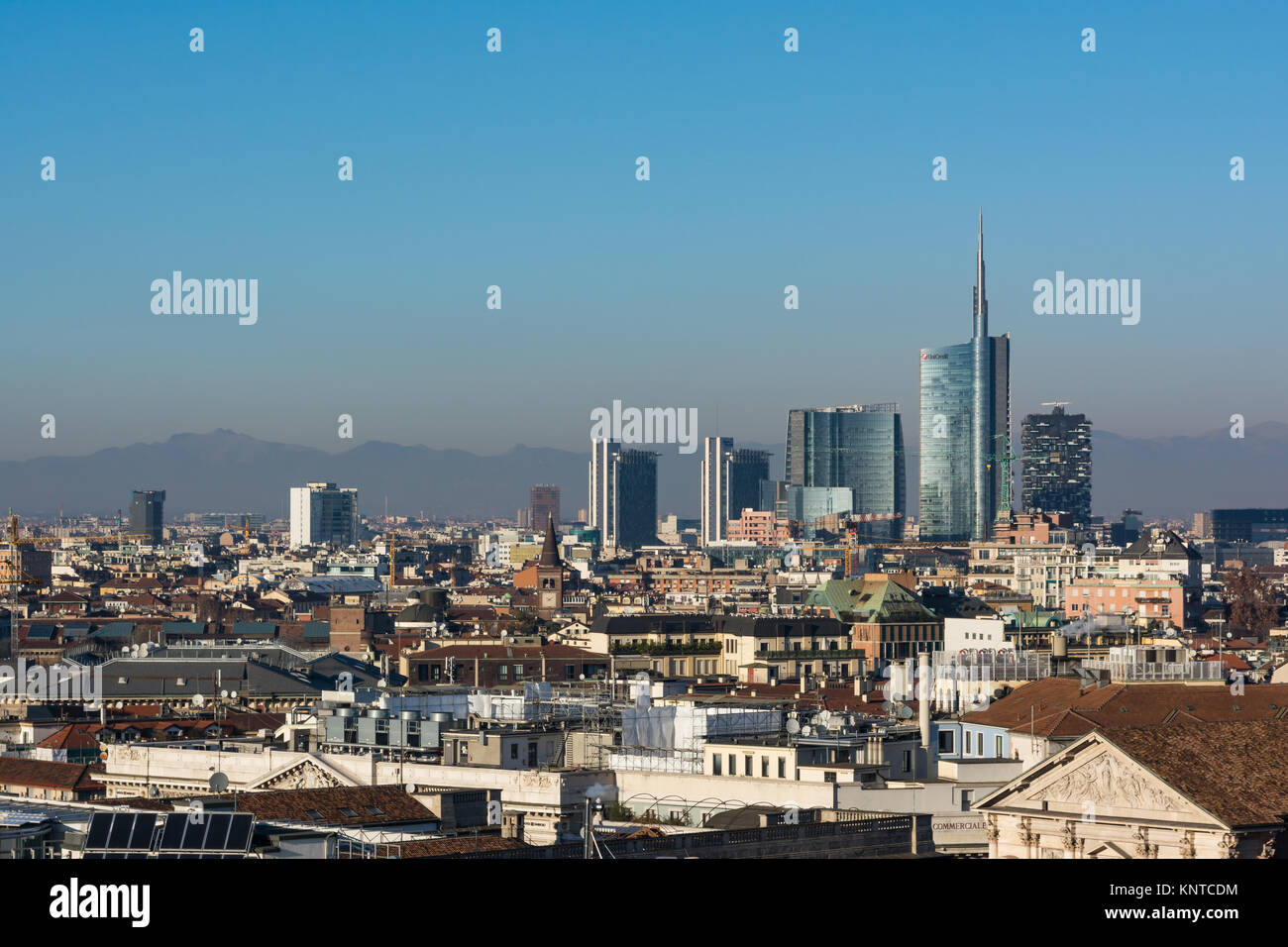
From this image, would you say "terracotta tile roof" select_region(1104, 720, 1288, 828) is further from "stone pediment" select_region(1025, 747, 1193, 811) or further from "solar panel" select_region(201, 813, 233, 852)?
"solar panel" select_region(201, 813, 233, 852)

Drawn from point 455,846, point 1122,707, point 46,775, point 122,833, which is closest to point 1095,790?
point 455,846

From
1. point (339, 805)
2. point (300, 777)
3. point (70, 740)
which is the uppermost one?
point (339, 805)

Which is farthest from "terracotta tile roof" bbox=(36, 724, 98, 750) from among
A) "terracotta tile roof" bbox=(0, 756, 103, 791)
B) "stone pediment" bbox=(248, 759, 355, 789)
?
"stone pediment" bbox=(248, 759, 355, 789)

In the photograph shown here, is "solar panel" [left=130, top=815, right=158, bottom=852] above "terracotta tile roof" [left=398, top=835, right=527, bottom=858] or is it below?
above

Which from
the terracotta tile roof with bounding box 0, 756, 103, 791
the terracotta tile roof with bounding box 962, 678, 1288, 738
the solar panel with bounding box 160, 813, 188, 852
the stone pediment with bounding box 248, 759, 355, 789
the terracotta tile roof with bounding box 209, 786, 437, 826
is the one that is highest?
the solar panel with bounding box 160, 813, 188, 852

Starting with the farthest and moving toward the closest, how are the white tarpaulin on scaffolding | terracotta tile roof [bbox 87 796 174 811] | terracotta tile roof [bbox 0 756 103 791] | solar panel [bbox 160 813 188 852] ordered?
the white tarpaulin on scaffolding, terracotta tile roof [bbox 0 756 103 791], terracotta tile roof [bbox 87 796 174 811], solar panel [bbox 160 813 188 852]

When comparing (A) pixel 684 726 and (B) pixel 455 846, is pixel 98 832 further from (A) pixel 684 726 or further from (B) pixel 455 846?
(A) pixel 684 726
